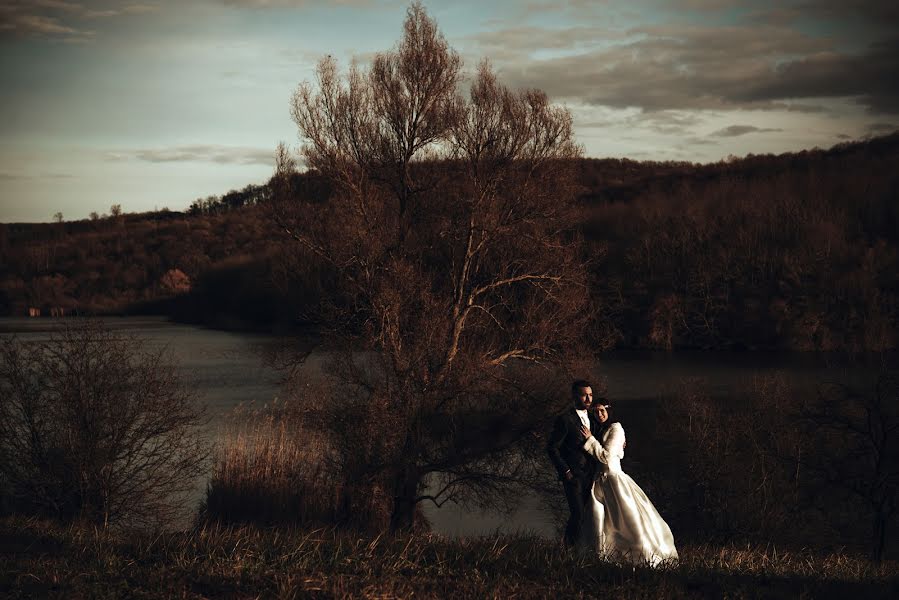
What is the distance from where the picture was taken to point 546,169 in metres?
26.3

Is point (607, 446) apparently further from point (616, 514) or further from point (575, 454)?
point (616, 514)

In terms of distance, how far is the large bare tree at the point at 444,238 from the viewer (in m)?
23.4

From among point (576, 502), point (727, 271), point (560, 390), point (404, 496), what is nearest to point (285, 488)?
point (404, 496)

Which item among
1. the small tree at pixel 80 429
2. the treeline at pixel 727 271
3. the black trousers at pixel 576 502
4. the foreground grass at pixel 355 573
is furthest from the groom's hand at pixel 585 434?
the treeline at pixel 727 271

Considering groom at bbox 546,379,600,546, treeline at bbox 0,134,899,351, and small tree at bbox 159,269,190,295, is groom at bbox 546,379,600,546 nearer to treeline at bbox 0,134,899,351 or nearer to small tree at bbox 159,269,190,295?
treeline at bbox 0,134,899,351

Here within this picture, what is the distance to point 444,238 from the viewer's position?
26.3m

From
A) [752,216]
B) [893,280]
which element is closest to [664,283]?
[752,216]

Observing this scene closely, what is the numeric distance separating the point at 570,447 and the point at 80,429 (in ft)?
33.7

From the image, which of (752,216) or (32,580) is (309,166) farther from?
(752,216)

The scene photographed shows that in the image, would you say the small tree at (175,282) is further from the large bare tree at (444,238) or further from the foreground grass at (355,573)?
the foreground grass at (355,573)

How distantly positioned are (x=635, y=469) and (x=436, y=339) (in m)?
6.71

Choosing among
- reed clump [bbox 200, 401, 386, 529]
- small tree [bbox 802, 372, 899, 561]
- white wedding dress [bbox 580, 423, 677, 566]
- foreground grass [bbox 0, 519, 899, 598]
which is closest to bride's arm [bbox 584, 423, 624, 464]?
white wedding dress [bbox 580, 423, 677, 566]

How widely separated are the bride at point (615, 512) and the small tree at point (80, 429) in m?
9.11

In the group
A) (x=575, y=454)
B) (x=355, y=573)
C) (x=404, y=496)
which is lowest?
(x=404, y=496)
